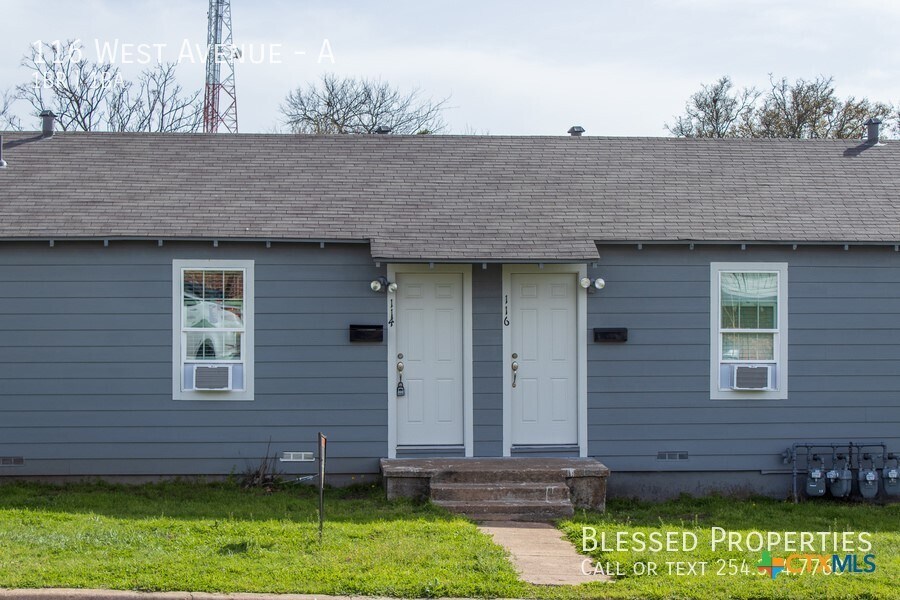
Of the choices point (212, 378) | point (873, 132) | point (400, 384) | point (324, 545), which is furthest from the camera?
point (873, 132)

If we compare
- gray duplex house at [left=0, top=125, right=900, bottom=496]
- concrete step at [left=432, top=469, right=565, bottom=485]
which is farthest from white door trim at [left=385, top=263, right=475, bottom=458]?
concrete step at [left=432, top=469, right=565, bottom=485]

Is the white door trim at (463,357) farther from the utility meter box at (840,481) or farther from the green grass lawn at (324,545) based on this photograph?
the utility meter box at (840,481)

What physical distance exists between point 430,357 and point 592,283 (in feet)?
6.37

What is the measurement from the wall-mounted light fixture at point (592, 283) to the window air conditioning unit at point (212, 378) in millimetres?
3893

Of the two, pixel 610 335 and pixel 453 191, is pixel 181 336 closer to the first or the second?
pixel 453 191

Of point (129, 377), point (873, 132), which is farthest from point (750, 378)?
point (129, 377)

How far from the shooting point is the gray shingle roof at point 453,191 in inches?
419

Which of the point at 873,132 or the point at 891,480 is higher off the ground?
the point at 873,132

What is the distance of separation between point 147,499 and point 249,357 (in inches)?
70.4

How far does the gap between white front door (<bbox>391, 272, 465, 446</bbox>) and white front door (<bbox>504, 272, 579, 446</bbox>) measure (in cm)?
62

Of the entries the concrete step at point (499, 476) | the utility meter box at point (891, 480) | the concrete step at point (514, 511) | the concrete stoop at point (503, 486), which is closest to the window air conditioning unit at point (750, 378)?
the utility meter box at point (891, 480)

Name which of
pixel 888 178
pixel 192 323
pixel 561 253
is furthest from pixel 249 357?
pixel 888 178

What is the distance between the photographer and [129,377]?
34.7 ft

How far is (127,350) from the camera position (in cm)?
1058
